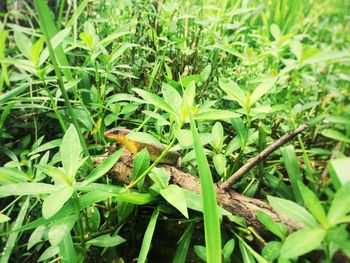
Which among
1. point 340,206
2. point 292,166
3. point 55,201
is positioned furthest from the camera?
point 292,166

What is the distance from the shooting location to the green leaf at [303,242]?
1.96 ft

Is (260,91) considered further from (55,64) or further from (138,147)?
(55,64)

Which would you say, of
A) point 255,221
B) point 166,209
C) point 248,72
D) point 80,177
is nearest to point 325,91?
point 248,72

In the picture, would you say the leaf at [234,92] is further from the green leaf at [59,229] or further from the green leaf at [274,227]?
the green leaf at [59,229]

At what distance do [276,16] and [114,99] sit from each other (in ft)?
5.00

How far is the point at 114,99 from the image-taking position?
1151mm

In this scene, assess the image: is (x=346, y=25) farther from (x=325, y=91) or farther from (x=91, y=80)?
(x=91, y=80)

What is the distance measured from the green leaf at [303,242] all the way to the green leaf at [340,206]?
0.03 metres

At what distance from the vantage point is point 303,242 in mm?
610

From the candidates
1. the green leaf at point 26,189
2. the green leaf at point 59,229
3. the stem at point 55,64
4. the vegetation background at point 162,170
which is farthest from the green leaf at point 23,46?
the green leaf at point 59,229

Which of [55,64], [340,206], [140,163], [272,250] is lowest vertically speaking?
[272,250]

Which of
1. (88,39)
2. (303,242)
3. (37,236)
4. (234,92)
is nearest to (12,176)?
(37,236)

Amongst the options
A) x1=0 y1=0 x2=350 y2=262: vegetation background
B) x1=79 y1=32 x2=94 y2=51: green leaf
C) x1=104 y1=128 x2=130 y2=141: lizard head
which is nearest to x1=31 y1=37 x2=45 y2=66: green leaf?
x1=0 y1=0 x2=350 y2=262: vegetation background

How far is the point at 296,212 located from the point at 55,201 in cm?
56
